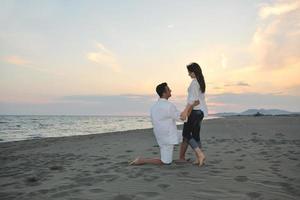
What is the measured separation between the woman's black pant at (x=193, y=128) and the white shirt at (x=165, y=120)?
23 cm

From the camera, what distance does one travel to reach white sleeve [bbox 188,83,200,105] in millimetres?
6355

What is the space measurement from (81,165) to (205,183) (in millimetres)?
3107

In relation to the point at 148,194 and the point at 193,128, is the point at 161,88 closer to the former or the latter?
the point at 193,128

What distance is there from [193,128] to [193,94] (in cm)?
69


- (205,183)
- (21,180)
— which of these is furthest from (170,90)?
(21,180)

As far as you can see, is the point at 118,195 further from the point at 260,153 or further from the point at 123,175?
the point at 260,153

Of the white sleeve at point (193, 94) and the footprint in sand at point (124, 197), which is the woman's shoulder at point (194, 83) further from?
the footprint in sand at point (124, 197)

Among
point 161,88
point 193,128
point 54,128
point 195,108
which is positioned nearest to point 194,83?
point 195,108

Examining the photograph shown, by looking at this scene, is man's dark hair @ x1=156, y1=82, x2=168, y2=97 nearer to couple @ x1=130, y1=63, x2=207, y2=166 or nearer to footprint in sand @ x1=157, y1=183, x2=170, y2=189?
couple @ x1=130, y1=63, x2=207, y2=166

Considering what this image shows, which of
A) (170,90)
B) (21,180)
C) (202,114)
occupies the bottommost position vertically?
(21,180)

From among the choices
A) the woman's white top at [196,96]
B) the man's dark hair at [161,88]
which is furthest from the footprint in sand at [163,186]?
the man's dark hair at [161,88]

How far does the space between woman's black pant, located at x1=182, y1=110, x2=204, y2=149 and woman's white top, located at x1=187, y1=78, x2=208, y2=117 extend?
11 cm

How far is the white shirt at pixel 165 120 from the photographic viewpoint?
6340 mm

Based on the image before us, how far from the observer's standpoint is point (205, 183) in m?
4.80
